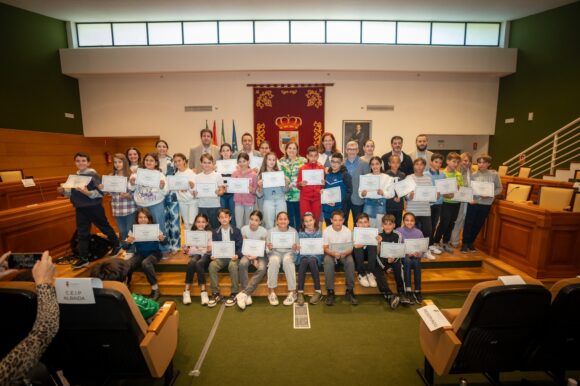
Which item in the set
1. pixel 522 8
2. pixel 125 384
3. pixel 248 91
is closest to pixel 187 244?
pixel 125 384

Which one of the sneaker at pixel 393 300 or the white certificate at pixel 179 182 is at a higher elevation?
the white certificate at pixel 179 182

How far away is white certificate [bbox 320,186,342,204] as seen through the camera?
4.16 meters

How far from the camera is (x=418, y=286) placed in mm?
3979

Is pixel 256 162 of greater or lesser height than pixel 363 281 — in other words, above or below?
above

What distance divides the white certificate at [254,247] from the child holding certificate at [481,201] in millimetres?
3483

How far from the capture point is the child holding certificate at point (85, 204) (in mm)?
4281

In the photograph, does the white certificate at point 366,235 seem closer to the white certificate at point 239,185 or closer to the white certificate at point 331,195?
the white certificate at point 331,195

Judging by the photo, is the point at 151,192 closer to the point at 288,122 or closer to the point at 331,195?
the point at 331,195

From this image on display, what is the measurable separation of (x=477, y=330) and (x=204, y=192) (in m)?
3.63

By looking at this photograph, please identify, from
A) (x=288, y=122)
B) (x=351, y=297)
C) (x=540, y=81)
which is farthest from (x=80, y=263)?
(x=540, y=81)

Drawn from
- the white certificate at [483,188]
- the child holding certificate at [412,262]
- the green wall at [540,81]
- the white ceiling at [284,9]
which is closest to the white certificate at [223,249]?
Answer: the child holding certificate at [412,262]

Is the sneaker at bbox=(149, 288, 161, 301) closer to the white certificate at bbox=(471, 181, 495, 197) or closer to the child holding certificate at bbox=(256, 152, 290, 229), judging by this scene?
the child holding certificate at bbox=(256, 152, 290, 229)

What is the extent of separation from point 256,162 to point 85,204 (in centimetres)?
269

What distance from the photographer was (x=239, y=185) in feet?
13.9
